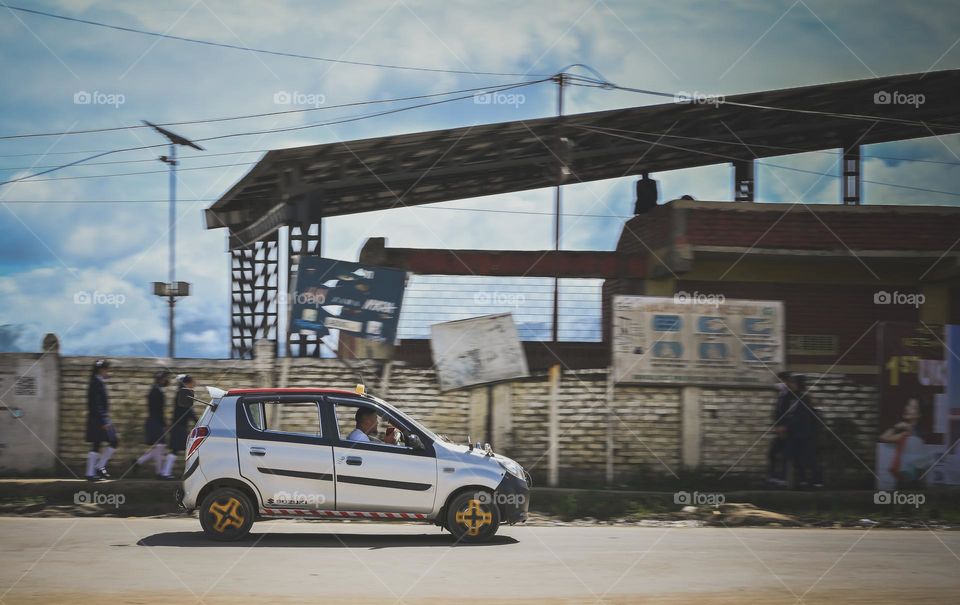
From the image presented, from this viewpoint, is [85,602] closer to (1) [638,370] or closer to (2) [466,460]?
(2) [466,460]

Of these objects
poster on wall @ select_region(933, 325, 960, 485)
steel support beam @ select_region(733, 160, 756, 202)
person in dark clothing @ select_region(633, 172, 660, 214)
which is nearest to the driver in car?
poster on wall @ select_region(933, 325, 960, 485)

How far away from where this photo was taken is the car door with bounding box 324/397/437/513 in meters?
9.21

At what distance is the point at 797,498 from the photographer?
13586mm

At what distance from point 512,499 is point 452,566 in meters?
1.59

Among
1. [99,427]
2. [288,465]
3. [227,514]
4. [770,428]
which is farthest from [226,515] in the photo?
[770,428]

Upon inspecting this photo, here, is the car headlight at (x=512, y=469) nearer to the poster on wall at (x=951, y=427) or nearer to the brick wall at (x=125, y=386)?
the brick wall at (x=125, y=386)

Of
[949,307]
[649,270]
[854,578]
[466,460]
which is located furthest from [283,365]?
[949,307]

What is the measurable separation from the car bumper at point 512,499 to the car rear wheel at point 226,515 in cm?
264

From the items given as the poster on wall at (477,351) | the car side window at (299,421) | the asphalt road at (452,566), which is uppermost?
the poster on wall at (477,351)

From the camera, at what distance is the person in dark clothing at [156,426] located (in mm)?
13695

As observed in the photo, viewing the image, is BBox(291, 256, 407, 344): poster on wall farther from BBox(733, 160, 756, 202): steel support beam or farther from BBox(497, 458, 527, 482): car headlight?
BBox(733, 160, 756, 202): steel support beam

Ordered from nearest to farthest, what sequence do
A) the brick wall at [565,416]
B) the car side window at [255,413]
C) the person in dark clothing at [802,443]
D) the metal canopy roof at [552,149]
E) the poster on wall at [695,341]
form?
1. the car side window at [255,413]
2. the person in dark clothing at [802,443]
3. the brick wall at [565,416]
4. the poster on wall at [695,341]
5. the metal canopy roof at [552,149]

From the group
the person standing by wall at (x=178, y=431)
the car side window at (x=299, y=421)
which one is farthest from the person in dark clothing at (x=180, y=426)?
the car side window at (x=299, y=421)

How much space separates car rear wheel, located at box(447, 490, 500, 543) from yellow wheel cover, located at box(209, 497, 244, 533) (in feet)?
7.21
